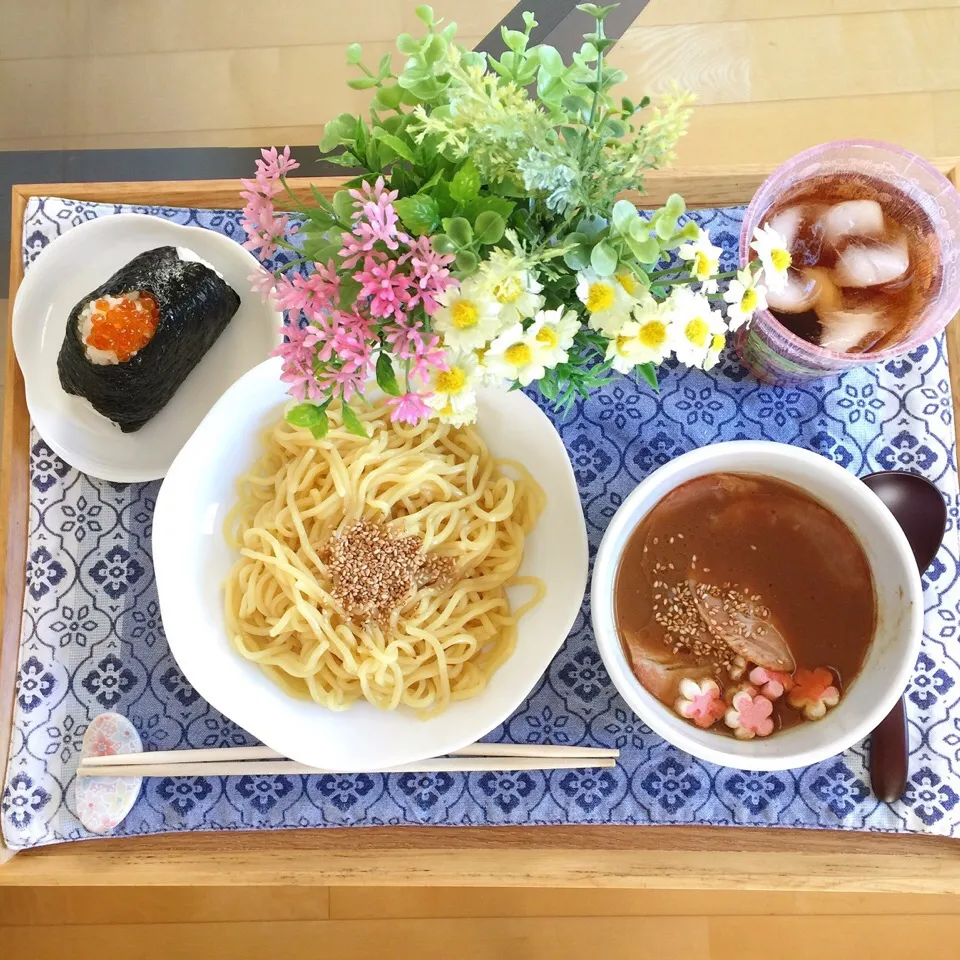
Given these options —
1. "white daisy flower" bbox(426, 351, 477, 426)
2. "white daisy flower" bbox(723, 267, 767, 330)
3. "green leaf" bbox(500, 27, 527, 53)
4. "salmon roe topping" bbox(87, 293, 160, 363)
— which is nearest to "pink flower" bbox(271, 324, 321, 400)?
"white daisy flower" bbox(426, 351, 477, 426)

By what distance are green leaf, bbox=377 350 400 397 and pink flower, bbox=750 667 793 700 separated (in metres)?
0.62

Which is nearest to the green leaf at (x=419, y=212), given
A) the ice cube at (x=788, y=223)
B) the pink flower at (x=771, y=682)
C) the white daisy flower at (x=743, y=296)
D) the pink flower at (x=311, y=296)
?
the pink flower at (x=311, y=296)

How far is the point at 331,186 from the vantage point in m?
1.35

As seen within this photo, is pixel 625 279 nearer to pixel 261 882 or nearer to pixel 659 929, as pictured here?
pixel 261 882

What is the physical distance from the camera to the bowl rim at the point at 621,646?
3.34 feet

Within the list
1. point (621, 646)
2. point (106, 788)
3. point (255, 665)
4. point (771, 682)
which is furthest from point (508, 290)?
point (106, 788)

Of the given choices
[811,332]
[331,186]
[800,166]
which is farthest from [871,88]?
[331,186]

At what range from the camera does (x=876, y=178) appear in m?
1.21

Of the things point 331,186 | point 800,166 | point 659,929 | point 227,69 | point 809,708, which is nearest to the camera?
point 809,708

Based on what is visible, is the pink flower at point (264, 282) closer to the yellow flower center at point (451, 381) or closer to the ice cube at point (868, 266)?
the yellow flower center at point (451, 381)

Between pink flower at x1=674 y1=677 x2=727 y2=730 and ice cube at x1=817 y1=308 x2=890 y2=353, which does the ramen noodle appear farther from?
ice cube at x1=817 y1=308 x2=890 y2=353

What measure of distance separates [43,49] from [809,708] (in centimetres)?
221

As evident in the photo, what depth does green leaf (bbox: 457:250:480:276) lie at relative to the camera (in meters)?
0.81

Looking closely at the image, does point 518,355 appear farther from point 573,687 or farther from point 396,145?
point 573,687
